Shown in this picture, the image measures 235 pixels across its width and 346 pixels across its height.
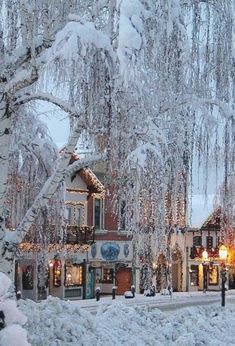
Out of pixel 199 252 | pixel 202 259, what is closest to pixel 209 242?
pixel 199 252

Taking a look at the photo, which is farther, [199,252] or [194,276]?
[194,276]

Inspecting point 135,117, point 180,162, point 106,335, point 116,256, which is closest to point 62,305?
point 106,335

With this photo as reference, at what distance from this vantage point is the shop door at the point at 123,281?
159 ft

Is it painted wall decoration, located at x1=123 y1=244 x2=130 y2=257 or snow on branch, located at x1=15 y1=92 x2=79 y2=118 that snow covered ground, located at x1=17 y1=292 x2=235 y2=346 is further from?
painted wall decoration, located at x1=123 y1=244 x2=130 y2=257

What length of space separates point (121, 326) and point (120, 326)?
2 centimetres

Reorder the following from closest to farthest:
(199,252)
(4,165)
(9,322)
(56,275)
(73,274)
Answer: (9,322) < (4,165) < (56,275) < (73,274) < (199,252)

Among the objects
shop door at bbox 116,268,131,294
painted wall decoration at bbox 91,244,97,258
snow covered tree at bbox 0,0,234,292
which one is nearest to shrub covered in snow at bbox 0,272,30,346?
snow covered tree at bbox 0,0,234,292

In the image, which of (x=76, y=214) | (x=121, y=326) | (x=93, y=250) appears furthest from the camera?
(x=93, y=250)

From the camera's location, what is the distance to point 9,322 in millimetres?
8492

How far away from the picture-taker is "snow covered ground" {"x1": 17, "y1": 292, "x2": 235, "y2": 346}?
1425 cm

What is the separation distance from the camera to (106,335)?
15844 mm

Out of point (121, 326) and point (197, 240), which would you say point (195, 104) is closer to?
point (121, 326)

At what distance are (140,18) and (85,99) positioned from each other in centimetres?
127

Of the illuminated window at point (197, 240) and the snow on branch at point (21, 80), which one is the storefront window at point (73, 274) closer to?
the illuminated window at point (197, 240)
